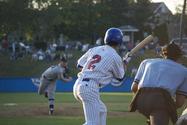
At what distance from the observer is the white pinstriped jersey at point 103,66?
31.3 ft

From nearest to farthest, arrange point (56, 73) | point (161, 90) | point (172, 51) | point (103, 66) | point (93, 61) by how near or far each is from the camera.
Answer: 1. point (161, 90)
2. point (172, 51)
3. point (103, 66)
4. point (93, 61)
5. point (56, 73)

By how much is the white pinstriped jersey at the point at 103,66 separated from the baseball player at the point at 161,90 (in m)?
1.57

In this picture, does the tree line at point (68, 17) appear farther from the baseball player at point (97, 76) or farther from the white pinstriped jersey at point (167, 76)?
the white pinstriped jersey at point (167, 76)

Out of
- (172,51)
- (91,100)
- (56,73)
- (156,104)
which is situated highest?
(172,51)

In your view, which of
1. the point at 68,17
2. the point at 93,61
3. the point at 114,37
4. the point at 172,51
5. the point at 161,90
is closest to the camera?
the point at 161,90

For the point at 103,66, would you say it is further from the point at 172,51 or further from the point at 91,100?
the point at 172,51

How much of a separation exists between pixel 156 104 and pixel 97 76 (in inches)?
75.6

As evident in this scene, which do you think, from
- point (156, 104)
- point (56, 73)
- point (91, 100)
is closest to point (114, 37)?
point (91, 100)

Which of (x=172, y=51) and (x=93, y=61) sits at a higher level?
(x=172, y=51)

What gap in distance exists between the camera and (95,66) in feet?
31.4

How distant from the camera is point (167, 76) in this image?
7.89 m

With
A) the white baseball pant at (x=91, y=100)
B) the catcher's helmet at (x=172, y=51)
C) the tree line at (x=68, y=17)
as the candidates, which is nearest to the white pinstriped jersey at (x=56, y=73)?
the white baseball pant at (x=91, y=100)

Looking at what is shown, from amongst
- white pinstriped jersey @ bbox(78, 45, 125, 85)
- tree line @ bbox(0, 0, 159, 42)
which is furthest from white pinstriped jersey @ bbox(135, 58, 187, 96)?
tree line @ bbox(0, 0, 159, 42)

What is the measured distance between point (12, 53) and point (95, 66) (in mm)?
43694
